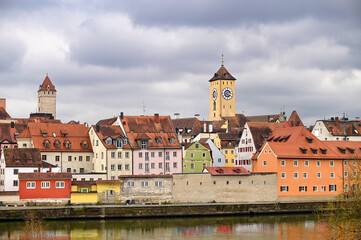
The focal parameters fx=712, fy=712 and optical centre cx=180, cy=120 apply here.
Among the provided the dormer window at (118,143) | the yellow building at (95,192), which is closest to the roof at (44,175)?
the yellow building at (95,192)

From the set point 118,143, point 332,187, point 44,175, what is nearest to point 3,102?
point 118,143

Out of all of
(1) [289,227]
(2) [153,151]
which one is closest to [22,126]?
(2) [153,151]

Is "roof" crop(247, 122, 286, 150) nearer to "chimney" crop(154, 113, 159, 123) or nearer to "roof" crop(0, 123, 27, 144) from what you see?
"chimney" crop(154, 113, 159, 123)

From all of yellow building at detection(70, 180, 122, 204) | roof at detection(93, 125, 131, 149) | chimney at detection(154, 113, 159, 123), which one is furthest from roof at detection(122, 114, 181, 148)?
yellow building at detection(70, 180, 122, 204)

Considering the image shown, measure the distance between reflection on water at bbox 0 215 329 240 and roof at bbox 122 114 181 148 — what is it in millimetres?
18546

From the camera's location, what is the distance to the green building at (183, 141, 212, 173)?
304 feet

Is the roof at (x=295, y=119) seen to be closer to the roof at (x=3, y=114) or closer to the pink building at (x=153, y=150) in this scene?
the pink building at (x=153, y=150)

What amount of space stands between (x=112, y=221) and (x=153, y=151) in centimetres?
2041

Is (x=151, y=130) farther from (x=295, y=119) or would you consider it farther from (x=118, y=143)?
(x=295, y=119)

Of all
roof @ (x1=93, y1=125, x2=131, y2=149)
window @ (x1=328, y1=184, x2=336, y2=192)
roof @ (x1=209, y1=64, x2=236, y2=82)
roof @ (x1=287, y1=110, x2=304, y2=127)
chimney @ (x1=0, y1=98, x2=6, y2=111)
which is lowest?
window @ (x1=328, y1=184, x2=336, y2=192)

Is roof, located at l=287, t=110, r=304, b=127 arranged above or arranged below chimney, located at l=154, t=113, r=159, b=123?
above

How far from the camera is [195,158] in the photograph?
9338 centimetres

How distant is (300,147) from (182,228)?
80.7ft

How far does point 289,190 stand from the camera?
8269 centimetres
